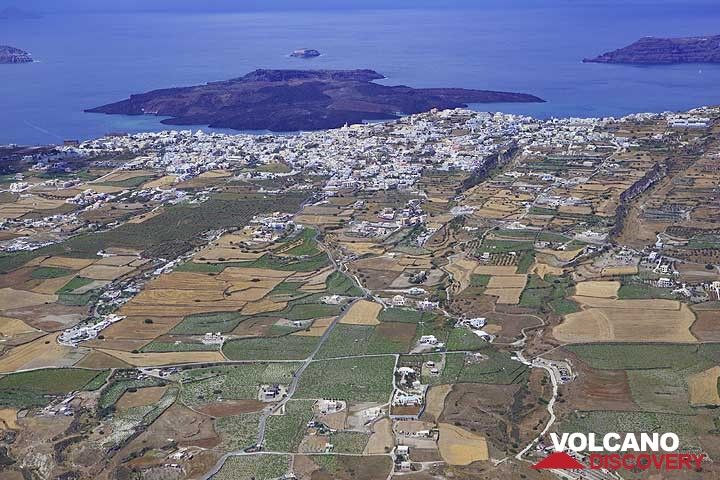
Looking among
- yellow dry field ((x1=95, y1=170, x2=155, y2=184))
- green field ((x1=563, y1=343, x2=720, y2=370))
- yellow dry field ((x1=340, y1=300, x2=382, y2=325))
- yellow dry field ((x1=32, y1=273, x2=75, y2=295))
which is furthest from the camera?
yellow dry field ((x1=95, y1=170, x2=155, y2=184))

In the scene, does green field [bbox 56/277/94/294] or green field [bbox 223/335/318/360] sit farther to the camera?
green field [bbox 56/277/94/294]

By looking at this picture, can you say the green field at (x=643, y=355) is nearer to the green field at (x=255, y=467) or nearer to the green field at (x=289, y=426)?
the green field at (x=289, y=426)

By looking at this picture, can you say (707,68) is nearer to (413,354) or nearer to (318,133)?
(318,133)

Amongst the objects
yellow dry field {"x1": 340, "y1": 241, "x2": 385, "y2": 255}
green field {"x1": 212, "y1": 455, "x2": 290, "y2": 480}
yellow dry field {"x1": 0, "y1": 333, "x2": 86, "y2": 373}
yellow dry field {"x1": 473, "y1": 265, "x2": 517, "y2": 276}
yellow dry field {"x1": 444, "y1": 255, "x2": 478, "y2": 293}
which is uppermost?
yellow dry field {"x1": 473, "y1": 265, "x2": 517, "y2": 276}

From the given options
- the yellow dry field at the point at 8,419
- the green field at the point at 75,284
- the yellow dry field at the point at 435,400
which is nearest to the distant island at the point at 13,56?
the green field at the point at 75,284

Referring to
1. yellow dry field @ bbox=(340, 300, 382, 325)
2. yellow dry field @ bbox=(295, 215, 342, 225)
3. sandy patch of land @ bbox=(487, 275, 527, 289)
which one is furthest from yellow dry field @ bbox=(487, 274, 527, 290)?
yellow dry field @ bbox=(295, 215, 342, 225)

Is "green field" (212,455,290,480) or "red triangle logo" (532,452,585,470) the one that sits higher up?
"red triangle logo" (532,452,585,470)

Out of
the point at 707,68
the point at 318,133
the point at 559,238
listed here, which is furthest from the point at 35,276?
the point at 707,68

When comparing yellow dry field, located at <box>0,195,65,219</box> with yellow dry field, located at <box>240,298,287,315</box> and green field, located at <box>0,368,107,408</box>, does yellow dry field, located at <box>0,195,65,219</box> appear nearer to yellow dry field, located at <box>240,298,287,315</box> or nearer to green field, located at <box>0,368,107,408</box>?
yellow dry field, located at <box>240,298,287,315</box>
